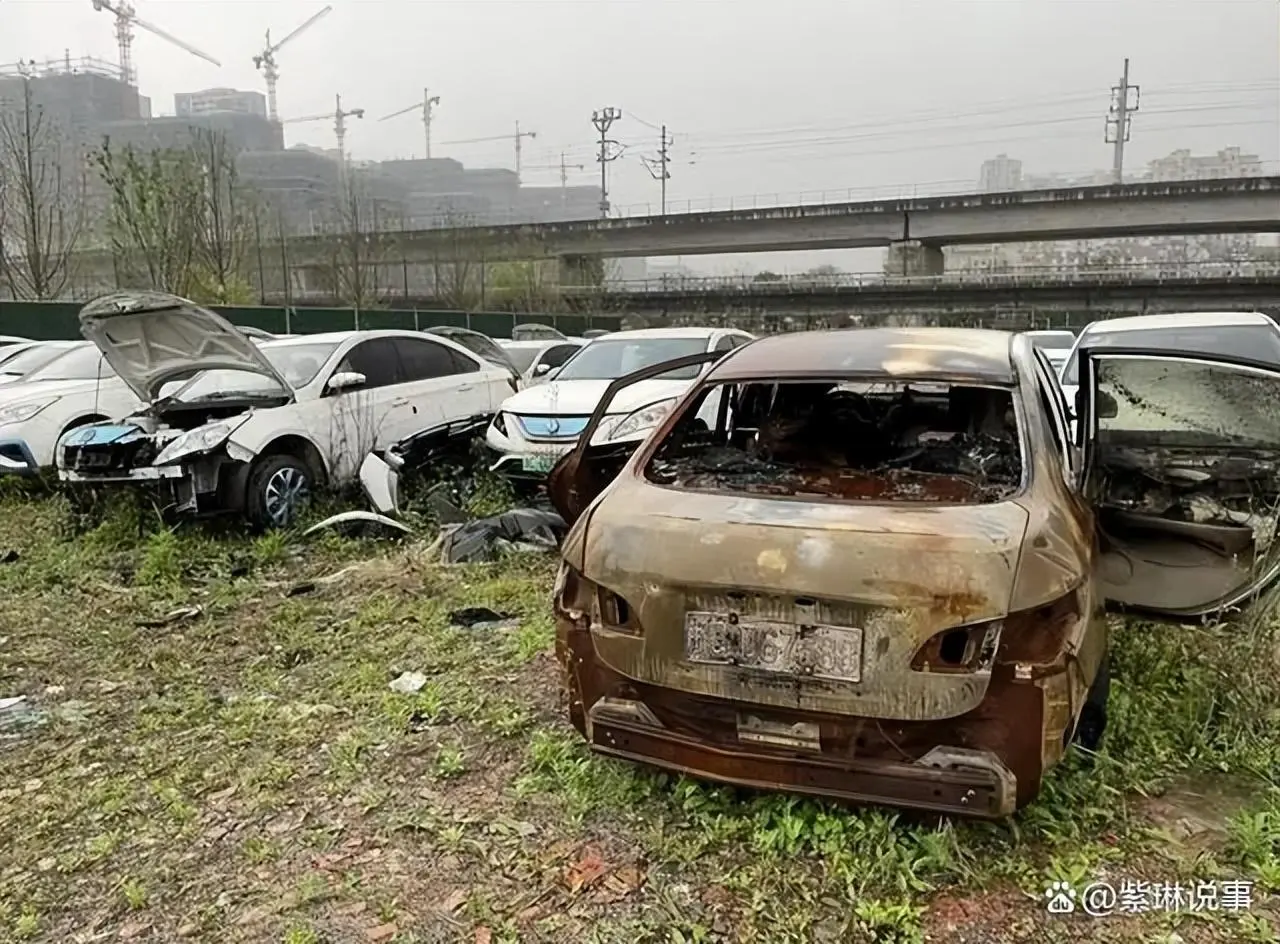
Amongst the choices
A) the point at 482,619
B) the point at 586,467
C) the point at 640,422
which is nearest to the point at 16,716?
the point at 482,619

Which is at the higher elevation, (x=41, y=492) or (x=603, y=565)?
(x=603, y=565)

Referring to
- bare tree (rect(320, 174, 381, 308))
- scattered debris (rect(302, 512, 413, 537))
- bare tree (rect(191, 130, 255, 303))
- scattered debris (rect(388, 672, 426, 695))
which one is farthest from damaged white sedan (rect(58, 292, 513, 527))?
bare tree (rect(320, 174, 381, 308))

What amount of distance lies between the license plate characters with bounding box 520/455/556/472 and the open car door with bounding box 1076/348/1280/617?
13.0ft

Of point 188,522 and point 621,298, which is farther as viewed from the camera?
point 621,298

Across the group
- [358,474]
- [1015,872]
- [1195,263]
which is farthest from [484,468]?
[1195,263]

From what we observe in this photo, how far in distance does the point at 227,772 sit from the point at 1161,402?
4163 millimetres

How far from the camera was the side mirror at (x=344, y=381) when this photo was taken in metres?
7.27

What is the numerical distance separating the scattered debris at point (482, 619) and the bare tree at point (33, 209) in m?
21.0

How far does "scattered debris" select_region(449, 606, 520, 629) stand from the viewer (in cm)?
485

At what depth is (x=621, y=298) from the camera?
50031mm

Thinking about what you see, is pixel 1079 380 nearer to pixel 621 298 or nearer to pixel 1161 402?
pixel 1161 402

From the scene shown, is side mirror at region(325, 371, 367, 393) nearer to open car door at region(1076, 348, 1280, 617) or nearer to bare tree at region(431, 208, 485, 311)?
open car door at region(1076, 348, 1280, 617)

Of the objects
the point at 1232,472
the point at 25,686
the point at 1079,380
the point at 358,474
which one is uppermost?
the point at 1079,380

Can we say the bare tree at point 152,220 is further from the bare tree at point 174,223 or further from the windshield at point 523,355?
the windshield at point 523,355
